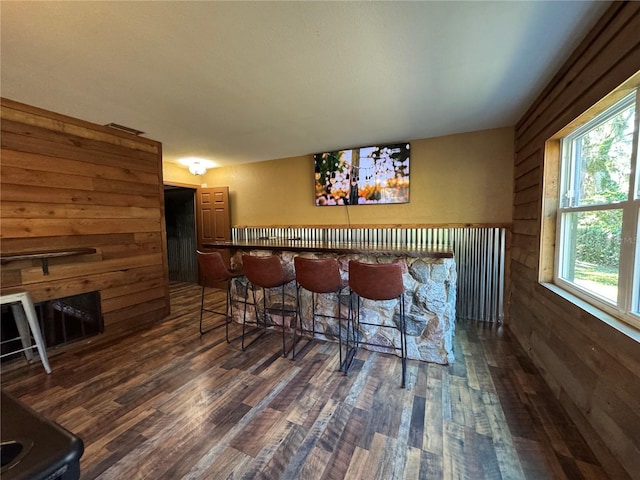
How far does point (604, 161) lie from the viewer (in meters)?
1.75

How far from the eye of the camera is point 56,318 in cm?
273

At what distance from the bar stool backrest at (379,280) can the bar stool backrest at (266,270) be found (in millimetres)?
797

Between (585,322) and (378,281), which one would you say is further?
(378,281)

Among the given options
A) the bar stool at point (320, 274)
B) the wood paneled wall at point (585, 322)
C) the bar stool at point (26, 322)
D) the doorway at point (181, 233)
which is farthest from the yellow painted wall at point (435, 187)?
the bar stool at point (26, 322)

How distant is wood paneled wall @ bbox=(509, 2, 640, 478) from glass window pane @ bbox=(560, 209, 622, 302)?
0.59 ft

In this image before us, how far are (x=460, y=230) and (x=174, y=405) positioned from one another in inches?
141

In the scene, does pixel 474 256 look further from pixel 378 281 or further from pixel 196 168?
pixel 196 168

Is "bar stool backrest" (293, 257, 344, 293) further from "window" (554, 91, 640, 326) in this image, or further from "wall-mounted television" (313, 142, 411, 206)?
"wall-mounted television" (313, 142, 411, 206)

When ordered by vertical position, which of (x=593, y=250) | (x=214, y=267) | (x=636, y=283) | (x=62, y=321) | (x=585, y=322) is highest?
(x=593, y=250)

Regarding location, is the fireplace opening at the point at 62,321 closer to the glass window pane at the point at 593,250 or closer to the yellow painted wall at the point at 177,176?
the yellow painted wall at the point at 177,176

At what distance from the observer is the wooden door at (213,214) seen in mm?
5301

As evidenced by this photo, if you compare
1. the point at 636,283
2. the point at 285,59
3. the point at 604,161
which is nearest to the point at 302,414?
the point at 636,283

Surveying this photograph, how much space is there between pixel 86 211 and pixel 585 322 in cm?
447

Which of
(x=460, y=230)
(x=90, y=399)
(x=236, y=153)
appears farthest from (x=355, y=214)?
(x=90, y=399)
